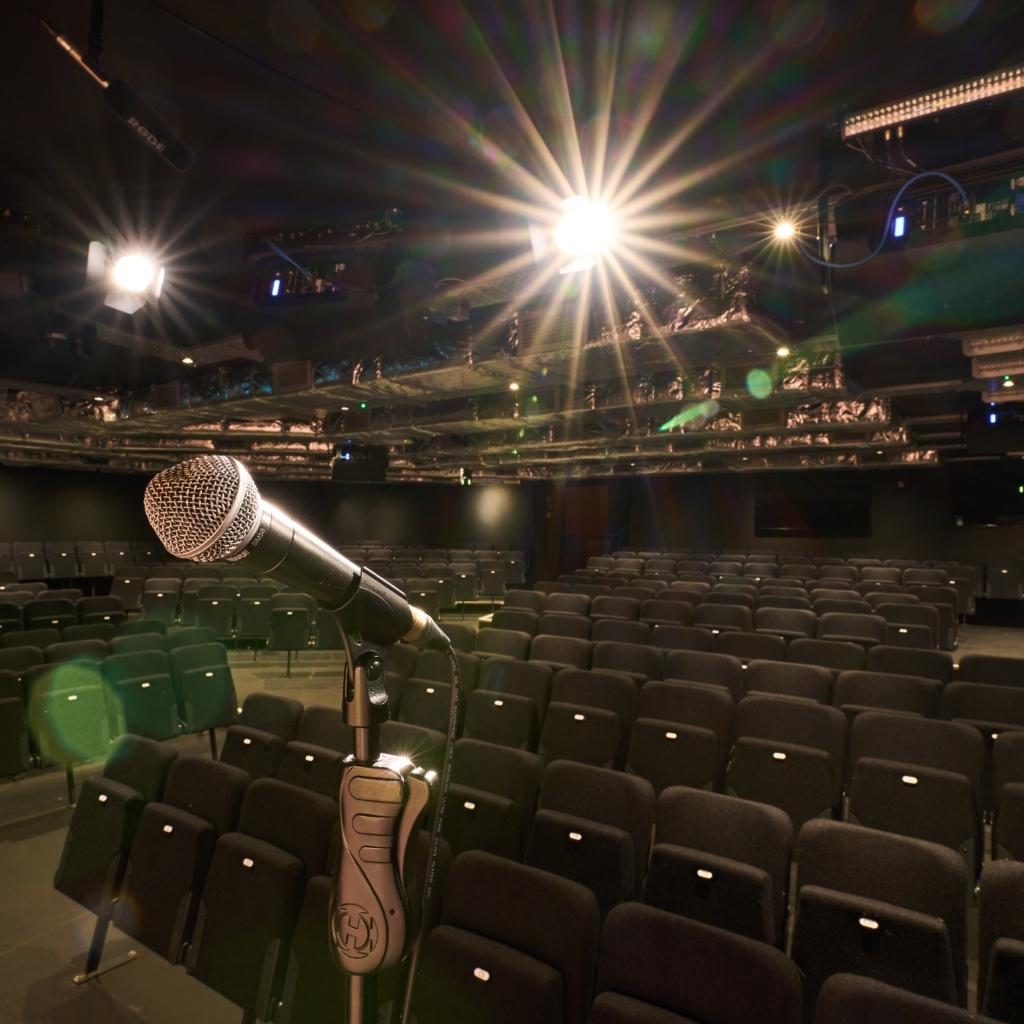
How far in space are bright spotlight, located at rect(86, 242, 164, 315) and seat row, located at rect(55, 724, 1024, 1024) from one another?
3.37m

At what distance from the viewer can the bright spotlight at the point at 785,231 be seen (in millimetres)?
4090

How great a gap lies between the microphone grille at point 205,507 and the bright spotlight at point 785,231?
13.5 ft

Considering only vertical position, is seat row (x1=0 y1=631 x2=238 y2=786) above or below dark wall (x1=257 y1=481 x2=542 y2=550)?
below

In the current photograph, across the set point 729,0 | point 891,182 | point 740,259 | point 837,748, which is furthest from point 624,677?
point 729,0

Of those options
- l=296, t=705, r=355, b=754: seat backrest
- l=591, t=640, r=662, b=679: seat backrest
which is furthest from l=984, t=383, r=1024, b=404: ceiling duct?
l=296, t=705, r=355, b=754: seat backrest

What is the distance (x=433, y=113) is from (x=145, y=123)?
1336 millimetres

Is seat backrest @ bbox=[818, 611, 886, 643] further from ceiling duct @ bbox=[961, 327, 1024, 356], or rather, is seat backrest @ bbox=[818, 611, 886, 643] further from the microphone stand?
the microphone stand

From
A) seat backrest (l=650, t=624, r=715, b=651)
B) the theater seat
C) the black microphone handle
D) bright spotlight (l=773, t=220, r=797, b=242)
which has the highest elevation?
bright spotlight (l=773, t=220, r=797, b=242)

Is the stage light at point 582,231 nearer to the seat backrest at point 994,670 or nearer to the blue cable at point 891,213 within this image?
the blue cable at point 891,213

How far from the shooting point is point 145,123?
2949 millimetres

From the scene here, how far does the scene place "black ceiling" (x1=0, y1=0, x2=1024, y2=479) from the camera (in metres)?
2.85

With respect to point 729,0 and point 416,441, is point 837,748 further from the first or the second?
point 416,441

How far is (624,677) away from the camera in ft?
15.1

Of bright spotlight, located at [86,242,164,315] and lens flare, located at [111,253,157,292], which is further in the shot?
lens flare, located at [111,253,157,292]
